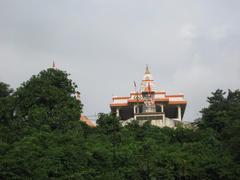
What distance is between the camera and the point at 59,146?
2355 centimetres

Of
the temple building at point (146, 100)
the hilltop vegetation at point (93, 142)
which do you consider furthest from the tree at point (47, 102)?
the temple building at point (146, 100)

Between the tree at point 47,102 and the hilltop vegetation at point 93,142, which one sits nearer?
the hilltop vegetation at point 93,142

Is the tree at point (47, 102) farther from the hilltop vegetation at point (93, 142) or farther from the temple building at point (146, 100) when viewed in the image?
the temple building at point (146, 100)

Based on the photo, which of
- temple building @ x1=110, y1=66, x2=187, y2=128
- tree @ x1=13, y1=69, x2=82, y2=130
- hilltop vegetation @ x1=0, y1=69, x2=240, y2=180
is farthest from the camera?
temple building @ x1=110, y1=66, x2=187, y2=128

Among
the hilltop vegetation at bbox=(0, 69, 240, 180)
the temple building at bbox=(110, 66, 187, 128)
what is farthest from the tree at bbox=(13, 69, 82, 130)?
the temple building at bbox=(110, 66, 187, 128)

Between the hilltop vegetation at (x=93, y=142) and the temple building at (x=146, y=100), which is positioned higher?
the temple building at (x=146, y=100)

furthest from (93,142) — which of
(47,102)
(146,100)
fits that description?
(146,100)

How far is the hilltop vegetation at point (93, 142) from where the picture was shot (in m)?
22.0

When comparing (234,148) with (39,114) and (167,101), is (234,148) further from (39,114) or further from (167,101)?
(167,101)

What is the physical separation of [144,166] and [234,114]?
6.91m

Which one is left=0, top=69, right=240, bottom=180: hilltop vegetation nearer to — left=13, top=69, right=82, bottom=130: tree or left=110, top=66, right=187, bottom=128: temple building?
left=13, top=69, right=82, bottom=130: tree

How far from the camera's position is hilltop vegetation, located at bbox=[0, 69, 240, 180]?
22.0 m

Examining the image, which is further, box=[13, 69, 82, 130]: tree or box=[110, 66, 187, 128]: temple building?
box=[110, 66, 187, 128]: temple building

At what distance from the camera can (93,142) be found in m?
25.0
